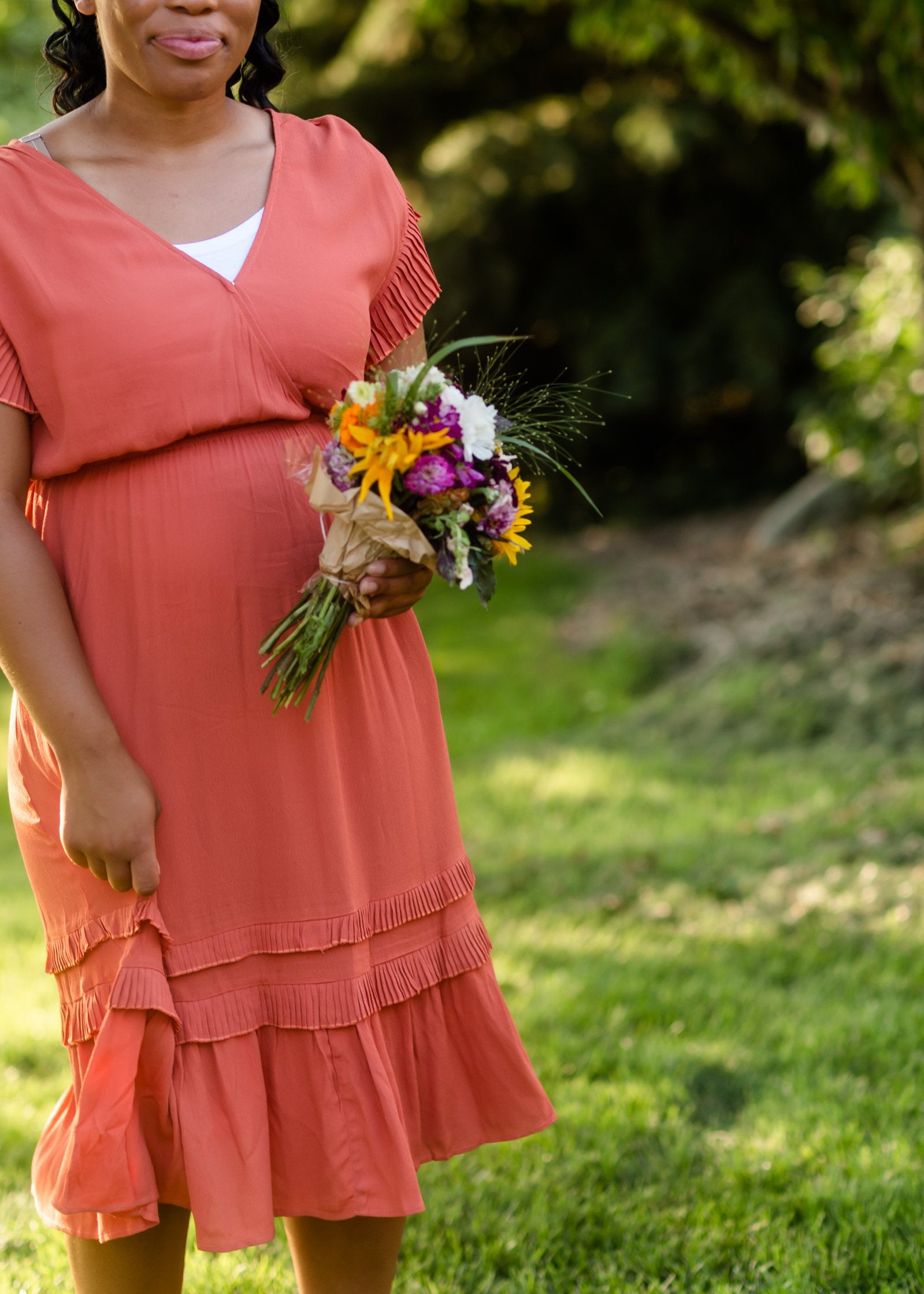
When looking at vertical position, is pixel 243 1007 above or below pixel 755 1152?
above

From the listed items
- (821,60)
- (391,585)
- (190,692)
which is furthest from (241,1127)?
(821,60)

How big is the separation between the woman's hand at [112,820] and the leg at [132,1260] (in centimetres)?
54

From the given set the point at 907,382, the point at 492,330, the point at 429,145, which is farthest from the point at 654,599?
the point at 429,145

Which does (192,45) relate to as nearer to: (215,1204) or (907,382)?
(215,1204)

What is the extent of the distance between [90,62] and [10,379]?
2.18ft

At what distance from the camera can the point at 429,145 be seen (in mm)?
12844

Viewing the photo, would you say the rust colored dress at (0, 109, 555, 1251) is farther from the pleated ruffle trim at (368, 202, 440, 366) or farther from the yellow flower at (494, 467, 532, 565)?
the yellow flower at (494, 467, 532, 565)

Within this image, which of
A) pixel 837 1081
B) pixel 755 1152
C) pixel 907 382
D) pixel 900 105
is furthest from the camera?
pixel 907 382

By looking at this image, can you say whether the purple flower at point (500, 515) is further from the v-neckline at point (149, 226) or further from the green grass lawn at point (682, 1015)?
the green grass lawn at point (682, 1015)

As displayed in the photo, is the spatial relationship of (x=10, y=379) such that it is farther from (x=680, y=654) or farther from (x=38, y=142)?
(x=680, y=654)

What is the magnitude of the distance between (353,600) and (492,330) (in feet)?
38.2

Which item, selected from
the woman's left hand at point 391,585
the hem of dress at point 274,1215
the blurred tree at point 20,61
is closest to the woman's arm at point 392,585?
the woman's left hand at point 391,585

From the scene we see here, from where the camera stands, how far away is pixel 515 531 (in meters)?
1.89

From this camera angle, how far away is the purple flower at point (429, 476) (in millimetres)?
1751
